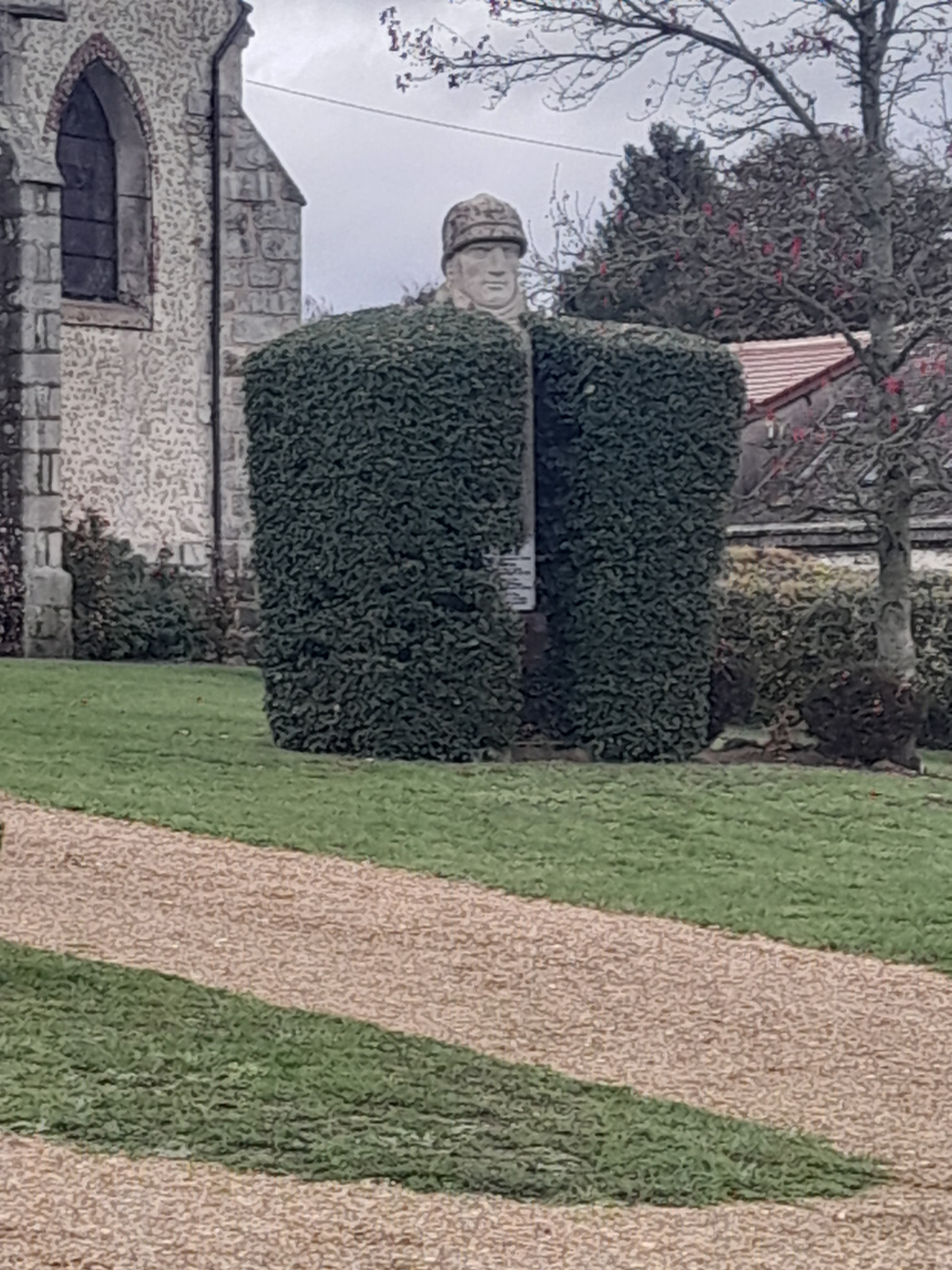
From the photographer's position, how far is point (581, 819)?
10320 millimetres

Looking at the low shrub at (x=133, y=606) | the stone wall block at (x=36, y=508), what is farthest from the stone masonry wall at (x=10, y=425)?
the low shrub at (x=133, y=606)

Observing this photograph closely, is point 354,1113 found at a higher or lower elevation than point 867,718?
lower

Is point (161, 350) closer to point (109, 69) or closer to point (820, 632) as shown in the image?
point (109, 69)

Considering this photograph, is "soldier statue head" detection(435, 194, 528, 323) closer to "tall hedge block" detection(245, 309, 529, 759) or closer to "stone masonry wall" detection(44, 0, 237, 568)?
"tall hedge block" detection(245, 309, 529, 759)

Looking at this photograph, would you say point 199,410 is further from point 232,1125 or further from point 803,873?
point 232,1125

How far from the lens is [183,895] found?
8391 millimetres

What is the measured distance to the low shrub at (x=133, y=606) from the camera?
60.7 feet

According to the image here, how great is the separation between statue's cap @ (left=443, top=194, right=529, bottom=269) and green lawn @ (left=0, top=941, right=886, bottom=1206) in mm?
6537

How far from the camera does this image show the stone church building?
19.9 m

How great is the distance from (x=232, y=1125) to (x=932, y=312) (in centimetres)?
866

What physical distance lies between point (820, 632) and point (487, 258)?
15.9 feet

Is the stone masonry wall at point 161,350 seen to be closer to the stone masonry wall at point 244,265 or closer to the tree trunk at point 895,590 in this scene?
the stone masonry wall at point 244,265

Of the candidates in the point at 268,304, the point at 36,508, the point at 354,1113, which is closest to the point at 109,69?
the point at 268,304

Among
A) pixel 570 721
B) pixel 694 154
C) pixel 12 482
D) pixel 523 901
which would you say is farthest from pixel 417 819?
pixel 694 154
